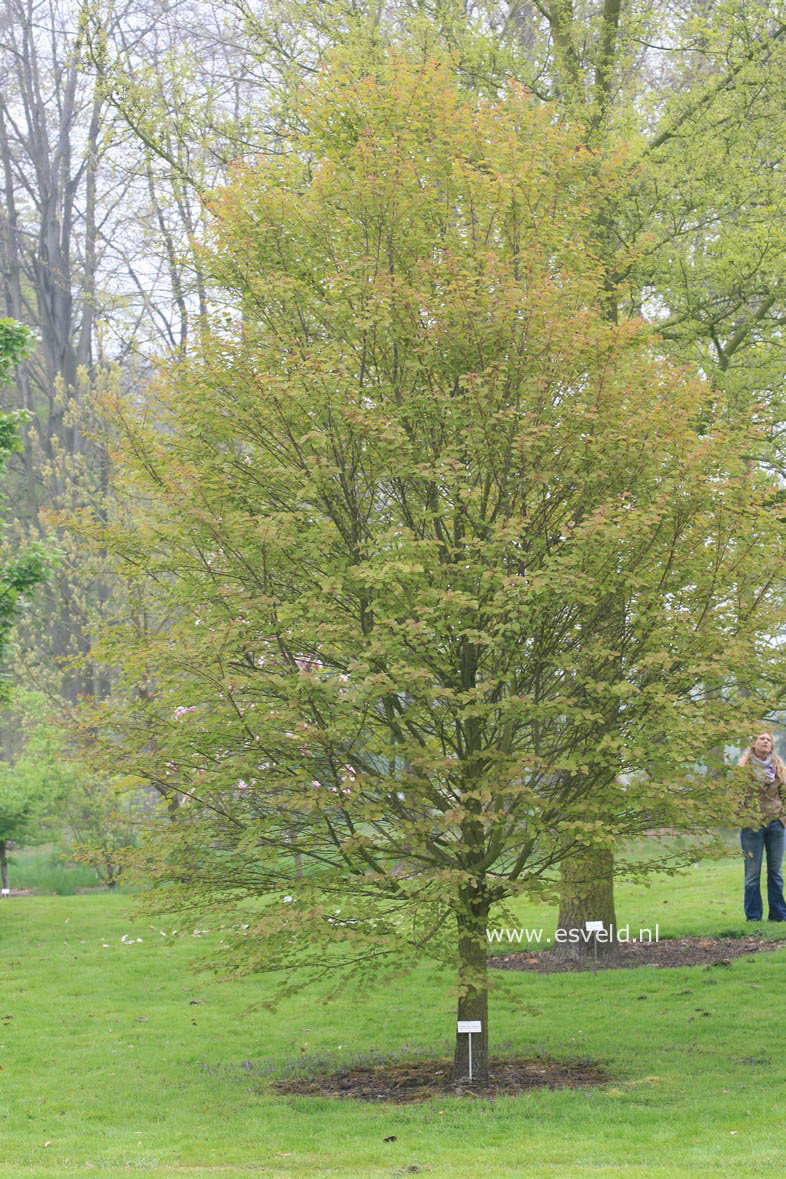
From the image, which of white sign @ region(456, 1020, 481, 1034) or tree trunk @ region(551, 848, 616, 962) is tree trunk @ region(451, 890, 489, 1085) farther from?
tree trunk @ region(551, 848, 616, 962)

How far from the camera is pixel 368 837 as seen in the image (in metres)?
7.10

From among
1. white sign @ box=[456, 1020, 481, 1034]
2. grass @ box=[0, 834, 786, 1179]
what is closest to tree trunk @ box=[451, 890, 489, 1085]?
white sign @ box=[456, 1020, 481, 1034]

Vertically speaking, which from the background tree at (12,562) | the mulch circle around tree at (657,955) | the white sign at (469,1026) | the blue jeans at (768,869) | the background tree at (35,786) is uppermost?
the background tree at (12,562)

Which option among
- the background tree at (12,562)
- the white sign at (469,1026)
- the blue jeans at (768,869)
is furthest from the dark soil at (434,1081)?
the background tree at (12,562)

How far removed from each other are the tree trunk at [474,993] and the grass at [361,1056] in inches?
14.4

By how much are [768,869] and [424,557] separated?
738 centimetres

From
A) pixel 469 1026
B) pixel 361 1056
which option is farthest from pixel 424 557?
pixel 361 1056

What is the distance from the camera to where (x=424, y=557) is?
7199mm

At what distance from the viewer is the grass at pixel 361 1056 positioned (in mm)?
6191

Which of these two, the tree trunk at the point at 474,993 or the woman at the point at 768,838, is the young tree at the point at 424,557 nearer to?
the tree trunk at the point at 474,993

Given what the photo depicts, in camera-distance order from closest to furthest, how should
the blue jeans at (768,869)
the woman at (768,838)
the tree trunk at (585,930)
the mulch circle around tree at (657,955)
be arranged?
the woman at (768,838) < the mulch circle around tree at (657,955) < the tree trunk at (585,930) < the blue jeans at (768,869)

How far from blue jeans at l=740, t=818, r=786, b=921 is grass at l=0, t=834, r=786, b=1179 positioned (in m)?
0.31

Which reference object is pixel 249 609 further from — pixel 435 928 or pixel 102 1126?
pixel 102 1126

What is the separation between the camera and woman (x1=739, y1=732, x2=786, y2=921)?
1136cm
